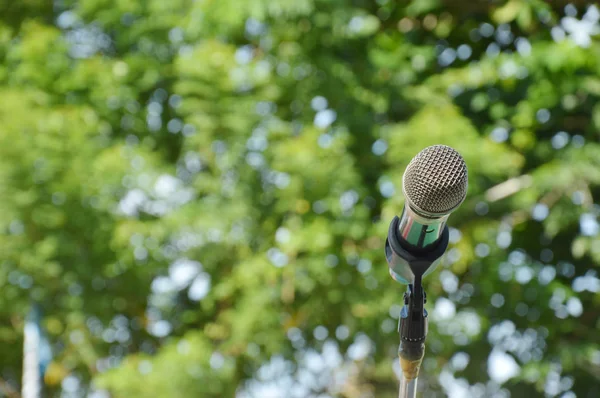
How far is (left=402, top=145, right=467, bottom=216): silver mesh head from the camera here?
1.62m

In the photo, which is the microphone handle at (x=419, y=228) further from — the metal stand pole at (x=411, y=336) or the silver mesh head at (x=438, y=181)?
the metal stand pole at (x=411, y=336)

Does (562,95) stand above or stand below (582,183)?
above

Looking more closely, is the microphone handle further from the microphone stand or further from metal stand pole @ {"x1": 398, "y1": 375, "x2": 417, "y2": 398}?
metal stand pole @ {"x1": 398, "y1": 375, "x2": 417, "y2": 398}

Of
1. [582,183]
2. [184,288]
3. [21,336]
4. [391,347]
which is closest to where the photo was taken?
[582,183]

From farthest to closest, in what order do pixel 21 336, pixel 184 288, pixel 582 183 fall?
pixel 21 336 < pixel 184 288 < pixel 582 183

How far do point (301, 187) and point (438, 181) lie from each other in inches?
210

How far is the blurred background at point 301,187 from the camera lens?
702cm

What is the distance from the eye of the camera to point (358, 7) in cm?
749

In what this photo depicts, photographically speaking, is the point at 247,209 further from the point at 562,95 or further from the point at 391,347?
the point at 562,95

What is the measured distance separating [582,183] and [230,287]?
3.19m

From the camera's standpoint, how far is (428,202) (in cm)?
164

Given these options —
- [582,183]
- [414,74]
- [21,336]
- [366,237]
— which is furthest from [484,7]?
[21,336]

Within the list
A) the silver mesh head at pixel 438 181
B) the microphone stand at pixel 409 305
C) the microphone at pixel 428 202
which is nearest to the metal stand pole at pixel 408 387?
the microphone stand at pixel 409 305

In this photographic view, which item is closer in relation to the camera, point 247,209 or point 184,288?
point 247,209
